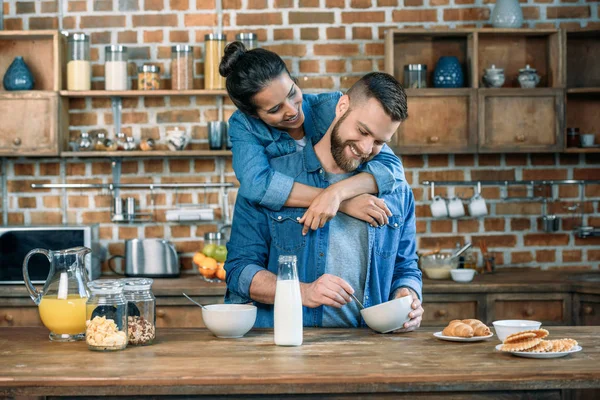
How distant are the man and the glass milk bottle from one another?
16cm

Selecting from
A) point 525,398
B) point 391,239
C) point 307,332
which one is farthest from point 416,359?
point 391,239

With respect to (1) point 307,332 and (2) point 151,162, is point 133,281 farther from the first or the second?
(2) point 151,162

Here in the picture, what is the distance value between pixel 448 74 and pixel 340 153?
2.13 metres

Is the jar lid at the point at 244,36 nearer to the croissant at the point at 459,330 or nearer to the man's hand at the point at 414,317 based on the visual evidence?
the man's hand at the point at 414,317

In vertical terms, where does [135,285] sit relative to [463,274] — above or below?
above

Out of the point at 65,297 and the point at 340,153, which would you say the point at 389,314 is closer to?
the point at 340,153

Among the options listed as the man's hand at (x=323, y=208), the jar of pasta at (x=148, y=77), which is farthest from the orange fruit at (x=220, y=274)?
the man's hand at (x=323, y=208)

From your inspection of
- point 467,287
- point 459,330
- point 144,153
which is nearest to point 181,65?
point 144,153

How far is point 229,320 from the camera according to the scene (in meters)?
2.12

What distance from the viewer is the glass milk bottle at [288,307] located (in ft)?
6.60

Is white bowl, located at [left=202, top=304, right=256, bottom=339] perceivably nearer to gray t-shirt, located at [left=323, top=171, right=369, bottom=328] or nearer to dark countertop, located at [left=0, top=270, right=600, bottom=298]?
gray t-shirt, located at [left=323, top=171, right=369, bottom=328]

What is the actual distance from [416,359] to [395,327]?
1.02 ft

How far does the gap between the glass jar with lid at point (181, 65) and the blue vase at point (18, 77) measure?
2.44 ft

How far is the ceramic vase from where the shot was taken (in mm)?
4309
